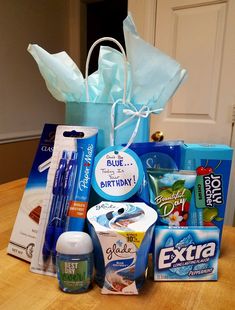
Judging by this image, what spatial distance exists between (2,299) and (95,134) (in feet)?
0.93

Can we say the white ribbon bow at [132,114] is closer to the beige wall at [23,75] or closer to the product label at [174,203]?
the product label at [174,203]

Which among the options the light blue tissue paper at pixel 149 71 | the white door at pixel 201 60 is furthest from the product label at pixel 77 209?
the white door at pixel 201 60

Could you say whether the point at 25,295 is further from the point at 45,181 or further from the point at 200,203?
the point at 200,203

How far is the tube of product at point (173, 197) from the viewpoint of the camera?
1.37ft

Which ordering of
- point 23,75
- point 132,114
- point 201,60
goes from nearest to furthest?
point 132,114 < point 201,60 < point 23,75

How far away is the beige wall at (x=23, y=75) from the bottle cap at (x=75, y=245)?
1628mm

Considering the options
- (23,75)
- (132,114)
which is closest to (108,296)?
(132,114)

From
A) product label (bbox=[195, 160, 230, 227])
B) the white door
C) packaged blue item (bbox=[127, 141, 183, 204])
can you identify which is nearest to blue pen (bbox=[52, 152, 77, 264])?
packaged blue item (bbox=[127, 141, 183, 204])

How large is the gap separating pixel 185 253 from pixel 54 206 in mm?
224

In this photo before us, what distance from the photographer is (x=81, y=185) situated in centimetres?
43

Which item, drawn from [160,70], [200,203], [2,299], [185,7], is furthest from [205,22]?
[2,299]

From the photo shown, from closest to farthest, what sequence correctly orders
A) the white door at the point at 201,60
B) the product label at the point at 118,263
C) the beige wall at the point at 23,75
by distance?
the product label at the point at 118,263
the white door at the point at 201,60
the beige wall at the point at 23,75

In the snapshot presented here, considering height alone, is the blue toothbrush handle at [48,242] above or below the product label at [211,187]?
below

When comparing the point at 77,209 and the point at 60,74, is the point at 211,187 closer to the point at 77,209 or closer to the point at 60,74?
the point at 77,209
